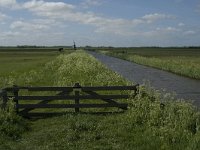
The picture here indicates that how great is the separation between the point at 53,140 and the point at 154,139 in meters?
3.11

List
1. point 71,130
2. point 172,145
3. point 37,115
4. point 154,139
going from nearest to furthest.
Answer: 1. point 172,145
2. point 154,139
3. point 71,130
4. point 37,115

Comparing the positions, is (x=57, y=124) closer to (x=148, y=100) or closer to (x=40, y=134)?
(x=40, y=134)

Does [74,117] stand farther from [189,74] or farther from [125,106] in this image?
[189,74]

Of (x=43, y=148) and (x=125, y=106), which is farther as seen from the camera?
(x=125, y=106)

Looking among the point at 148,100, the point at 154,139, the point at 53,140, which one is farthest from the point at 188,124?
the point at 53,140

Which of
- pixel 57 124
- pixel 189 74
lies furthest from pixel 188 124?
pixel 189 74

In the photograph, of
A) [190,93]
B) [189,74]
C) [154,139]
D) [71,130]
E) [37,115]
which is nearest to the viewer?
[154,139]

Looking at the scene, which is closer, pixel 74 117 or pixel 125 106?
pixel 74 117

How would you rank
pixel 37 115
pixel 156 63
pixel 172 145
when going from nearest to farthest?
pixel 172 145 < pixel 37 115 < pixel 156 63

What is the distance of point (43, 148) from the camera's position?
1145 cm

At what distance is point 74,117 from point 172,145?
18.2 feet

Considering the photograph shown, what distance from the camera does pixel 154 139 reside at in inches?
459

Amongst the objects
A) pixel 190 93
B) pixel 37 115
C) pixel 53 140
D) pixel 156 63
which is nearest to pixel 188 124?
pixel 53 140

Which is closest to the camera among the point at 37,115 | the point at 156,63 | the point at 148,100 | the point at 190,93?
the point at 148,100
